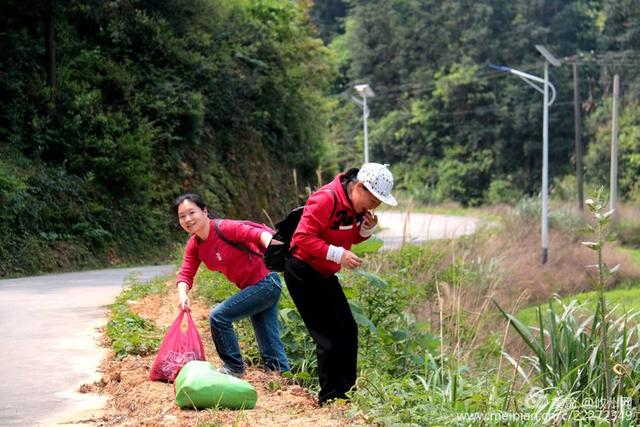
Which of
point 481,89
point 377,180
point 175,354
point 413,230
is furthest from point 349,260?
point 481,89

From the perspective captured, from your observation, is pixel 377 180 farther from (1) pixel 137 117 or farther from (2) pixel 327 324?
(1) pixel 137 117

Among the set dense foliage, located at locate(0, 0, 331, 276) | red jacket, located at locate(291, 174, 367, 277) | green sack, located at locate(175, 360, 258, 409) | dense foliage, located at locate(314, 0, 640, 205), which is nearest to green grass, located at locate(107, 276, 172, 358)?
green sack, located at locate(175, 360, 258, 409)

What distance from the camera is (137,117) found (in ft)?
83.7

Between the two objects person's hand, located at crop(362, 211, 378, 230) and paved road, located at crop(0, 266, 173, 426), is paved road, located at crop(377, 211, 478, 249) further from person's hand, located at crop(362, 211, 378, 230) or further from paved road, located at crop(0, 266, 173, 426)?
person's hand, located at crop(362, 211, 378, 230)

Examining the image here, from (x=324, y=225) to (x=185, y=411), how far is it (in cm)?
153

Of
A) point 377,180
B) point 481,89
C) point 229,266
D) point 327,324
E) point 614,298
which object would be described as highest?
point 377,180

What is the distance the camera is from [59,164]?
23.8m

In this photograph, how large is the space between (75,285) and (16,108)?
8121 mm

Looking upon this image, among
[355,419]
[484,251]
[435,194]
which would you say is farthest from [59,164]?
[435,194]

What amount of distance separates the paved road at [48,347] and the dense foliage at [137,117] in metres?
5.56

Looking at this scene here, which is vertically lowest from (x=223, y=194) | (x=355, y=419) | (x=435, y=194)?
(x=435, y=194)

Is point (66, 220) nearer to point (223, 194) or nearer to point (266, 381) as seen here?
point (223, 194)

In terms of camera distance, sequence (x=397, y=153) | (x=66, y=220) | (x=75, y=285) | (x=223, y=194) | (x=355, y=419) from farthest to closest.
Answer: (x=397, y=153) → (x=223, y=194) → (x=66, y=220) → (x=75, y=285) → (x=355, y=419)

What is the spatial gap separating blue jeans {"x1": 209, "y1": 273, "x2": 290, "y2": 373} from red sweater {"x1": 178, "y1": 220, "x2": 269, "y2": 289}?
97 millimetres
